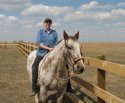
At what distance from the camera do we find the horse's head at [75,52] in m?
6.16

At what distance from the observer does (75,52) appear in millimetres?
6379

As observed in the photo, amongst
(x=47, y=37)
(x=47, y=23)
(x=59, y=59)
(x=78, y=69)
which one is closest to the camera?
(x=78, y=69)

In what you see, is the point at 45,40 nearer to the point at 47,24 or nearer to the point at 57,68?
the point at 47,24

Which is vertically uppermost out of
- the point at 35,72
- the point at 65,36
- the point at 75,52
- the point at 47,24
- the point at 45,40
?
the point at 47,24

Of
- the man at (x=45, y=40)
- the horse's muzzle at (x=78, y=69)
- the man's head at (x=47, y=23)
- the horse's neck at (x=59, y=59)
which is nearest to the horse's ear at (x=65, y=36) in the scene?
the horse's neck at (x=59, y=59)

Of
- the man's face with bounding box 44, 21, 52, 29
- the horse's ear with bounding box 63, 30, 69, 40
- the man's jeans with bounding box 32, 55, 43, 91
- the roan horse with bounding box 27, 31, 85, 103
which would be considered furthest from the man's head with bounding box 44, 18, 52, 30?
the horse's ear with bounding box 63, 30, 69, 40

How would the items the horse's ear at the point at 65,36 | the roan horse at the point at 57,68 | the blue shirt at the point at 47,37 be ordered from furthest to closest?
the blue shirt at the point at 47,37
the roan horse at the point at 57,68
the horse's ear at the point at 65,36

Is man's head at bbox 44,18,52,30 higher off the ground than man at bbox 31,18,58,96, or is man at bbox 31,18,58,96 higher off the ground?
man's head at bbox 44,18,52,30

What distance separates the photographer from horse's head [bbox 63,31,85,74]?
6.16 meters

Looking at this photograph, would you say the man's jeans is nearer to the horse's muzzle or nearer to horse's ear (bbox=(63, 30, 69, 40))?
horse's ear (bbox=(63, 30, 69, 40))

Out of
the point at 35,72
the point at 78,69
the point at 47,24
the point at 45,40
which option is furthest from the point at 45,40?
the point at 78,69

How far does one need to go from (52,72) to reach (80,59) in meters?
1.22

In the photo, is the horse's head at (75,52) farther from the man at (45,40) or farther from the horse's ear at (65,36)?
the man at (45,40)

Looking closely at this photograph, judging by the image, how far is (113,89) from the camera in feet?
38.4
